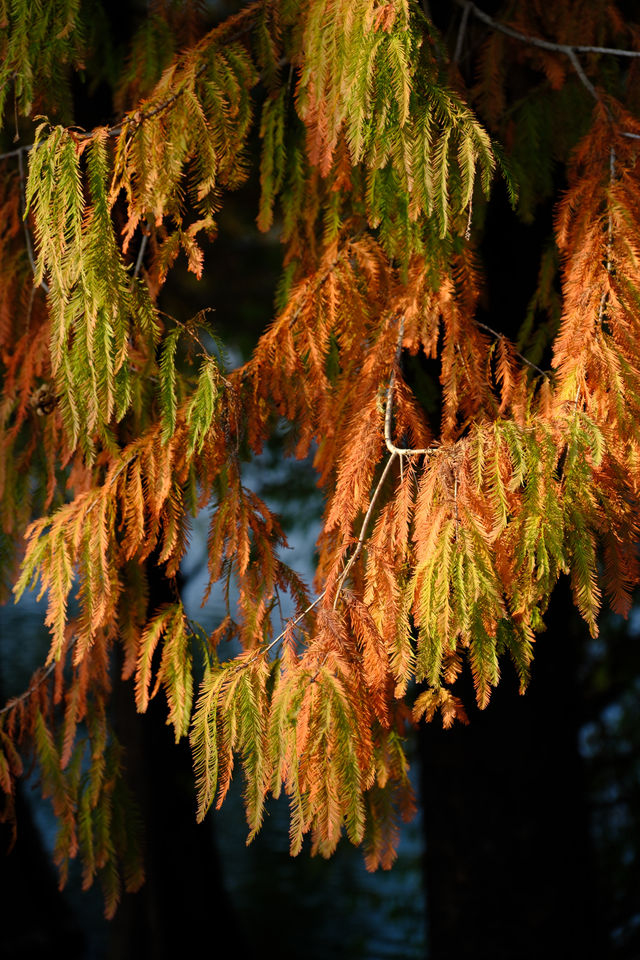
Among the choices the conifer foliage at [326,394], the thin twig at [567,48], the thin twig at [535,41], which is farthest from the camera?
the thin twig at [535,41]

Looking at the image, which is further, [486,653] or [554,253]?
[554,253]

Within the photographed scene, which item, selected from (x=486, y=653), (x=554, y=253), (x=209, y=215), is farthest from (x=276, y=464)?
(x=486, y=653)

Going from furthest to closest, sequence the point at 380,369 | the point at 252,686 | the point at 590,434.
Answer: the point at 380,369, the point at 252,686, the point at 590,434

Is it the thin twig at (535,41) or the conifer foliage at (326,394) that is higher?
the thin twig at (535,41)

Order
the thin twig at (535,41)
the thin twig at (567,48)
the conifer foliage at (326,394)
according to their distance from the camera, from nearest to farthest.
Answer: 1. the conifer foliage at (326,394)
2. the thin twig at (567,48)
3. the thin twig at (535,41)

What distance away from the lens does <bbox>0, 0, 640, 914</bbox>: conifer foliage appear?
169 centimetres

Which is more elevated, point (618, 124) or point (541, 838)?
point (618, 124)

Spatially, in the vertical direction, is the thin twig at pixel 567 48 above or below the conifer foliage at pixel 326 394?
above

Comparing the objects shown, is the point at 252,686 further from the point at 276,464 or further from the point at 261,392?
the point at 276,464

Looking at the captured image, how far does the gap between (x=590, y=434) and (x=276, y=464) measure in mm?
3950

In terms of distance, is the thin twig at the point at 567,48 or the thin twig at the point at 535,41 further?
the thin twig at the point at 535,41

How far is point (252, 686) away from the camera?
1.82 meters

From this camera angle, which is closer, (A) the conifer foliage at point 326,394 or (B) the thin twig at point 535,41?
(A) the conifer foliage at point 326,394

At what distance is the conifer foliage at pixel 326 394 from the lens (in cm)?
169
